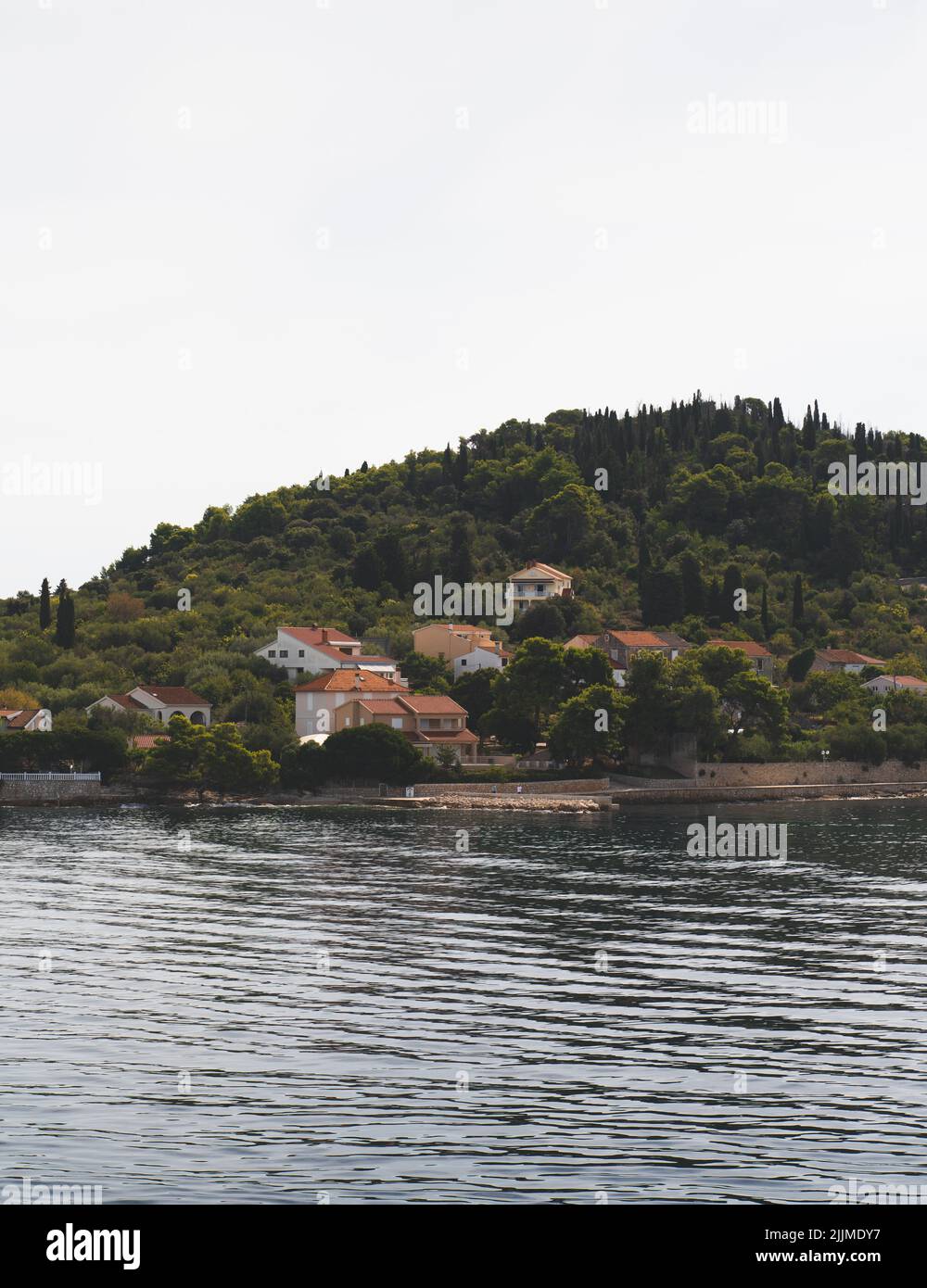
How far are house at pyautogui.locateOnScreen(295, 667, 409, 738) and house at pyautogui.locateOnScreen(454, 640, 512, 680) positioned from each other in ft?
46.8

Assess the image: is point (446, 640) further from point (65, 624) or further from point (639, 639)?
point (65, 624)

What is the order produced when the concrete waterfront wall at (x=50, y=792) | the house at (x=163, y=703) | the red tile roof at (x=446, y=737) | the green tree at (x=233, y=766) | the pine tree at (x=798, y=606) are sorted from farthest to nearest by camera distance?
the pine tree at (x=798, y=606) < the house at (x=163, y=703) < the red tile roof at (x=446, y=737) < the green tree at (x=233, y=766) < the concrete waterfront wall at (x=50, y=792)

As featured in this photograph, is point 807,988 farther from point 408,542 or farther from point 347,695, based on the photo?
point 408,542

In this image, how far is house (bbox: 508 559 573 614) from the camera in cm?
15838

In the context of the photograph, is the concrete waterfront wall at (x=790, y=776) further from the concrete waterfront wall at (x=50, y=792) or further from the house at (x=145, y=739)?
the concrete waterfront wall at (x=50, y=792)

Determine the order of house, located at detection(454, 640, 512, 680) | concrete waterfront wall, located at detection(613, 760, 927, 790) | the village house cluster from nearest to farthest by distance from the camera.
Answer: concrete waterfront wall, located at detection(613, 760, 927, 790) → the village house cluster → house, located at detection(454, 640, 512, 680)

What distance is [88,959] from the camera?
4169 cm

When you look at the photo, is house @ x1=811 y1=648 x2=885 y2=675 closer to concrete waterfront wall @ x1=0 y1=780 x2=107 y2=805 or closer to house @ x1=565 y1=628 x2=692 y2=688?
house @ x1=565 y1=628 x2=692 y2=688

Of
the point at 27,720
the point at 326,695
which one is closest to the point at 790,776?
the point at 326,695

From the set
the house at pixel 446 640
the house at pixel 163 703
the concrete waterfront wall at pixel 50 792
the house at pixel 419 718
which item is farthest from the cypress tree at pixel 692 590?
the concrete waterfront wall at pixel 50 792

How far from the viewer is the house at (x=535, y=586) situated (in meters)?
158

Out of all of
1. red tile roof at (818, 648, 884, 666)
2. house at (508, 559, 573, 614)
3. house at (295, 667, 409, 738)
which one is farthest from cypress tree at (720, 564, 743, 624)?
house at (295, 667, 409, 738)

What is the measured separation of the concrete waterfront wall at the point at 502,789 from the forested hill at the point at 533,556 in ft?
92.7
